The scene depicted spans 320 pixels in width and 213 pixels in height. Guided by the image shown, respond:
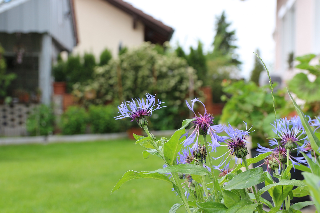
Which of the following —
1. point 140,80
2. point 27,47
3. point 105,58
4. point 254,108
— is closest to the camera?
point 254,108

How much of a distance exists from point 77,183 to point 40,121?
16.4 ft

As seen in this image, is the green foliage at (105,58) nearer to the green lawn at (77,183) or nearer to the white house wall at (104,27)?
the white house wall at (104,27)

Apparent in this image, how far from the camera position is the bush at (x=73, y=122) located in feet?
26.7

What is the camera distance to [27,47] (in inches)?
382

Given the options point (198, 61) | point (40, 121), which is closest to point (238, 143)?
point (40, 121)

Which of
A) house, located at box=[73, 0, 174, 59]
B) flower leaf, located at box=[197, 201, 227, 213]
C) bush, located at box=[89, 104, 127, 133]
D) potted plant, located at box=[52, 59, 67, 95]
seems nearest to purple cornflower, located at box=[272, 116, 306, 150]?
flower leaf, located at box=[197, 201, 227, 213]

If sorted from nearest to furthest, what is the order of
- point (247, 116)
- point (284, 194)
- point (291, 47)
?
point (284, 194)
point (247, 116)
point (291, 47)

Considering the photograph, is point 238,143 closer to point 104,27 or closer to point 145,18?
point 145,18

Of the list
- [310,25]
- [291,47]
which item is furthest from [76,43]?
[310,25]

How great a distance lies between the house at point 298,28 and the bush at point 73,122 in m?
5.00

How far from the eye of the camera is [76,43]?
46.2ft

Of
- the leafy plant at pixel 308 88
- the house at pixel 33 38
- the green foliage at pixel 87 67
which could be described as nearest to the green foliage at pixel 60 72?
the house at pixel 33 38

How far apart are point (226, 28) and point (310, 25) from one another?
30654 mm

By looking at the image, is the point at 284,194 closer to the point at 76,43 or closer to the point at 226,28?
the point at 76,43
